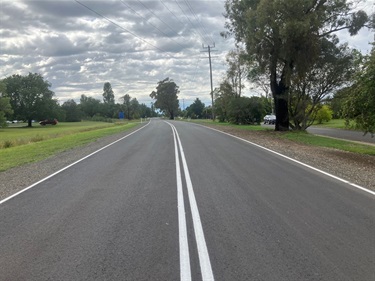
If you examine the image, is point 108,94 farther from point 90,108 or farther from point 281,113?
point 281,113

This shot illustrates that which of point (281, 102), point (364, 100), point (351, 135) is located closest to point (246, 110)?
point (281, 102)

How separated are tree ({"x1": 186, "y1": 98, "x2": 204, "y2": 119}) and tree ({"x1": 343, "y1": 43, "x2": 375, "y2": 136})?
121 metres

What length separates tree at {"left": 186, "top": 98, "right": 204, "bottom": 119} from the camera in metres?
137

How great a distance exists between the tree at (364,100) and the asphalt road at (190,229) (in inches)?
224

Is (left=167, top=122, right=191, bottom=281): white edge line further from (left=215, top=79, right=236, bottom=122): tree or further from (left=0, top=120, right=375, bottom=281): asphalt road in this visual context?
(left=215, top=79, right=236, bottom=122): tree

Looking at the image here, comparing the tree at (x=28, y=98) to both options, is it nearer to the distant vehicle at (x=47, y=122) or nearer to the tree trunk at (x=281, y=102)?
the distant vehicle at (x=47, y=122)

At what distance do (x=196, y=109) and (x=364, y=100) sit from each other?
124013mm

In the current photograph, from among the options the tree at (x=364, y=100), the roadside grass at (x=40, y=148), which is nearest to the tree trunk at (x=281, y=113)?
the roadside grass at (x=40, y=148)

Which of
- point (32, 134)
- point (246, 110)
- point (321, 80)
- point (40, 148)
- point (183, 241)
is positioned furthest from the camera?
point (32, 134)

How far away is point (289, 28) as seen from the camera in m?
23.8

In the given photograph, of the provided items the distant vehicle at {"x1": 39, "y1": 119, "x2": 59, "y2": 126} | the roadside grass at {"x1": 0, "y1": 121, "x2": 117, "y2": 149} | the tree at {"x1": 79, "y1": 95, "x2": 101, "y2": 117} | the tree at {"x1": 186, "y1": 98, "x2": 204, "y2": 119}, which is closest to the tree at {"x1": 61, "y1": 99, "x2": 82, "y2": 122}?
the tree at {"x1": 79, "y1": 95, "x2": 101, "y2": 117}

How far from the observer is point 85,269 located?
14.3ft

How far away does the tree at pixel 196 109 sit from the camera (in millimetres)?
136688

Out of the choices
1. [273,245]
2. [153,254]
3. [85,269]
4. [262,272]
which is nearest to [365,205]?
[273,245]
